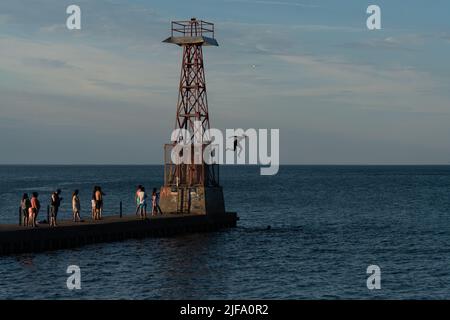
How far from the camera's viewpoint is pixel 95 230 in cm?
4734

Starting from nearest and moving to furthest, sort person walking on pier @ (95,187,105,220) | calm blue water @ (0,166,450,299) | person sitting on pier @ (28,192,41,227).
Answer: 1. calm blue water @ (0,166,450,299)
2. person sitting on pier @ (28,192,41,227)
3. person walking on pier @ (95,187,105,220)

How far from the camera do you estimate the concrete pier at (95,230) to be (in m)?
42.0

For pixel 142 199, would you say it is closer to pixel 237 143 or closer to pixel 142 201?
pixel 142 201

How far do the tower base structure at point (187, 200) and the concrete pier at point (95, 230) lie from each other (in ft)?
3.03

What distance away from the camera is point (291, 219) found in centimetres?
7619

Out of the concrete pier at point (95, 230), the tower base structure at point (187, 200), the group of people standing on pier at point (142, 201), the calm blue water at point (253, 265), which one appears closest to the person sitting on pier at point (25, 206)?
the concrete pier at point (95, 230)

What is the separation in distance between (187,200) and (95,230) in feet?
42.8

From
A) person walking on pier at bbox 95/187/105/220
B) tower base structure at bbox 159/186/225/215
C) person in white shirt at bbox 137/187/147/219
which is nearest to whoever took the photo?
person walking on pier at bbox 95/187/105/220

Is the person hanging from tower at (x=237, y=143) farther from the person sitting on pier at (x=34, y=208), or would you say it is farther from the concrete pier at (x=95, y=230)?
the person sitting on pier at (x=34, y=208)

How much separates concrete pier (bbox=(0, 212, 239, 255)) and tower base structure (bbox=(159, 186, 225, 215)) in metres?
0.92

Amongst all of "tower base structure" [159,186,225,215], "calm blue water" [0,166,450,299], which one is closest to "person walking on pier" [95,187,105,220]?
"calm blue water" [0,166,450,299]

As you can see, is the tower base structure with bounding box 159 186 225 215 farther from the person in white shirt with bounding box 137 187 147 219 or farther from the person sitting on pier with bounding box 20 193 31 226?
the person sitting on pier with bounding box 20 193 31 226

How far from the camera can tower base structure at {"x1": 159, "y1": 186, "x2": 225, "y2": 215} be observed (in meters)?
59.0

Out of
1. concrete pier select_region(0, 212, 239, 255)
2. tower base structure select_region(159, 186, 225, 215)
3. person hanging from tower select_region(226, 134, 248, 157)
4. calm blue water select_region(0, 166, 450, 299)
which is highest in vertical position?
person hanging from tower select_region(226, 134, 248, 157)
